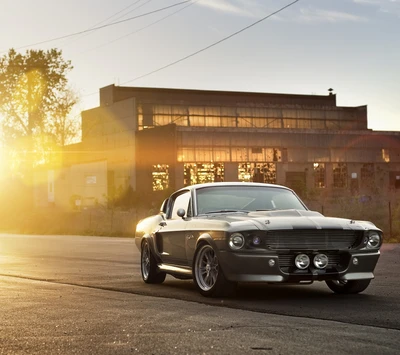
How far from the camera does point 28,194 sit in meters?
79.3

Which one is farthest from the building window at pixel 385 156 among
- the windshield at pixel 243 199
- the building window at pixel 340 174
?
the windshield at pixel 243 199

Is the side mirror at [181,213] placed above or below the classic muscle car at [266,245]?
above

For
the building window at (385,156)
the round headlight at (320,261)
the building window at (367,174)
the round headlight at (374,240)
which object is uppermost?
the building window at (385,156)

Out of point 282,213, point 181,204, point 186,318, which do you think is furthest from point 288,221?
point 181,204

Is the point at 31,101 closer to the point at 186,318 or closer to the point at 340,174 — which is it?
the point at 340,174

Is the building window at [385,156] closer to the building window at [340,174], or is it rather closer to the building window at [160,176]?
the building window at [340,174]

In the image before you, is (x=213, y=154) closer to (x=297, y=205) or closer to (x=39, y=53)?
(x=39, y=53)

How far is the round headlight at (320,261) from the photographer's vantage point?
11.2 metres

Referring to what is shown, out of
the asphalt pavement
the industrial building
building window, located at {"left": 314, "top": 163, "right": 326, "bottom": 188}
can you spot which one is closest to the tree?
the industrial building

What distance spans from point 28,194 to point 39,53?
13337mm

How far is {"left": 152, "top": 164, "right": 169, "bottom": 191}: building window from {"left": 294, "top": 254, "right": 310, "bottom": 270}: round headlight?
76.2 metres

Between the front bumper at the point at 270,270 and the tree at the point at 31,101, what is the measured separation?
6240 cm

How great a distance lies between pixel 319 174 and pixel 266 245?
269ft

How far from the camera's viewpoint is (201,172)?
3499 inches
